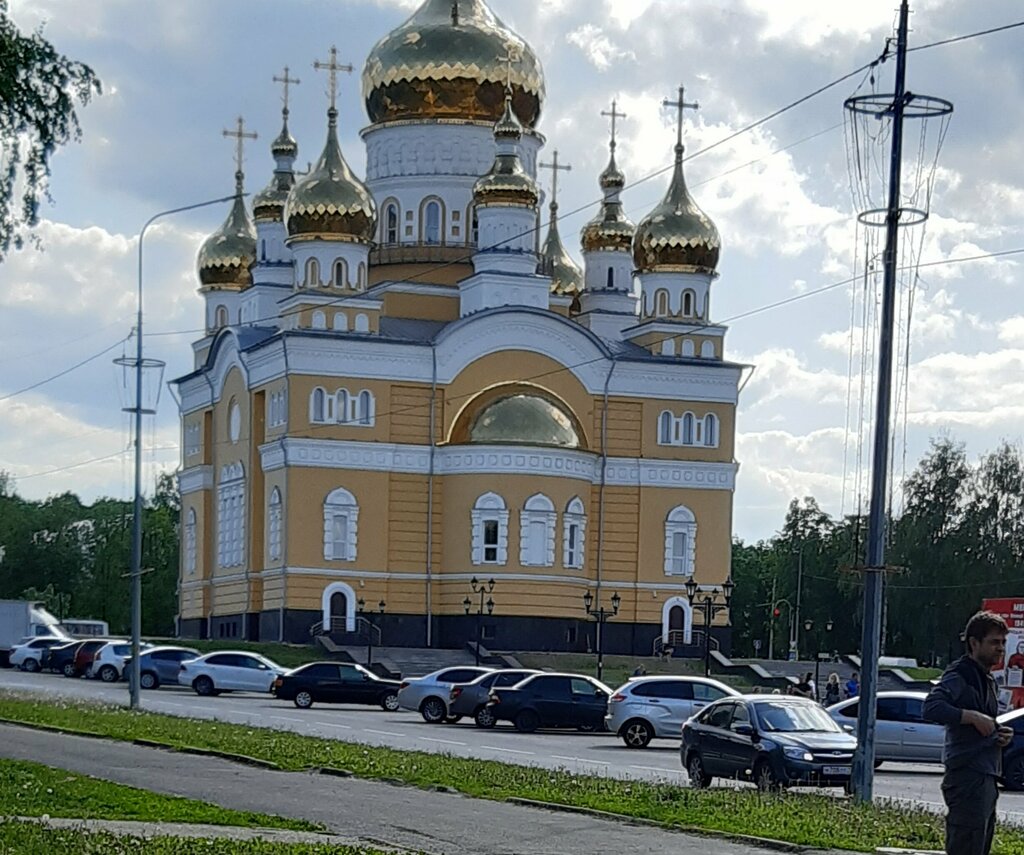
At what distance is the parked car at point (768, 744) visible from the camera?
23750mm

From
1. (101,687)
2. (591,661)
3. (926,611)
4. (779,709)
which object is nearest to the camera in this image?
(779,709)

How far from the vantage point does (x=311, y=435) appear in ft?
207

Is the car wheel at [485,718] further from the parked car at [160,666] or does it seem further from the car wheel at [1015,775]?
the parked car at [160,666]

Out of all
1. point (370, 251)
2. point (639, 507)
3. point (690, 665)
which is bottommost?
point (690, 665)

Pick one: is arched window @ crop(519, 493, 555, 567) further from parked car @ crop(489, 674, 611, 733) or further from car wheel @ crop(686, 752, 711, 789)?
car wheel @ crop(686, 752, 711, 789)

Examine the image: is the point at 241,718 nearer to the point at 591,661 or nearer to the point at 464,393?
the point at 591,661

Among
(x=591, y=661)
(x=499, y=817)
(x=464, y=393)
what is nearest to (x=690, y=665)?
(x=591, y=661)

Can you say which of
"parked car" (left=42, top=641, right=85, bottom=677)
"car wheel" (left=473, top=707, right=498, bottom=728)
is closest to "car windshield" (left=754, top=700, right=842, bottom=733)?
"car wheel" (left=473, top=707, right=498, bottom=728)

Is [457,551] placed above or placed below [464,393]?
below

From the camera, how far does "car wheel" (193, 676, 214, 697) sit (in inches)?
1880

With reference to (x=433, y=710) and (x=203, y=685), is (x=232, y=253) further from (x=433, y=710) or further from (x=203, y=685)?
(x=433, y=710)

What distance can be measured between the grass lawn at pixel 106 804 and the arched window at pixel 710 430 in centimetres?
4851

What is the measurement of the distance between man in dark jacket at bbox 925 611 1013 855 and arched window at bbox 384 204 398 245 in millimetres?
57905

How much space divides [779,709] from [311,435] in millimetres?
39372
